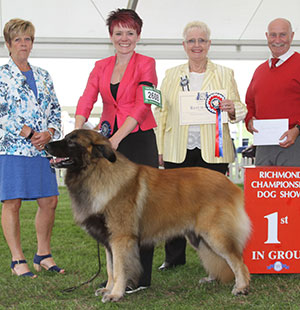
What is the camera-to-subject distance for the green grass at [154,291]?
2.96m

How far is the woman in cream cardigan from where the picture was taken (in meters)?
3.80

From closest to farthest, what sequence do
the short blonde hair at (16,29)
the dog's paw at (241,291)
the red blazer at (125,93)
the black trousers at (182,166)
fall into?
the dog's paw at (241,291) → the red blazer at (125,93) → the short blonde hair at (16,29) → the black trousers at (182,166)

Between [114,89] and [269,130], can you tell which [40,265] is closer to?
[114,89]

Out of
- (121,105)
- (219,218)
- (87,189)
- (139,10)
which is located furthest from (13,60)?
(139,10)

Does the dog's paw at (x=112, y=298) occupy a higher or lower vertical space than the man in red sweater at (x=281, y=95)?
lower

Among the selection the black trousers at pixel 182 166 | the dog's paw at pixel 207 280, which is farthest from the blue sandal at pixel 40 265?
the dog's paw at pixel 207 280

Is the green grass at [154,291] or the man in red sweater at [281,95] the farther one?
the man in red sweater at [281,95]

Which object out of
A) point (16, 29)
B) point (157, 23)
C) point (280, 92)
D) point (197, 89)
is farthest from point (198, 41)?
point (157, 23)

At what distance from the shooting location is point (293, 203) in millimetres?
3738

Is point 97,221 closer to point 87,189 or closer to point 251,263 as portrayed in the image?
point 87,189

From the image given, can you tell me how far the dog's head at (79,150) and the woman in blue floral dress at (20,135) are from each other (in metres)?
0.87

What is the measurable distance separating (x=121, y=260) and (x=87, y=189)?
56cm

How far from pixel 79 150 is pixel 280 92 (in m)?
1.93

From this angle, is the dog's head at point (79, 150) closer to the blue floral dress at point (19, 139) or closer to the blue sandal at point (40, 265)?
the blue floral dress at point (19, 139)
